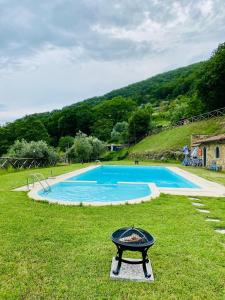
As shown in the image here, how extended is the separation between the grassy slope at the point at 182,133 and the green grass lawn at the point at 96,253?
24.3 m

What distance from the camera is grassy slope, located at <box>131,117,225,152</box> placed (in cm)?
3000

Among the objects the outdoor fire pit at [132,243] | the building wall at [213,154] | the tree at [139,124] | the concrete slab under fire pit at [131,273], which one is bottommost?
the concrete slab under fire pit at [131,273]

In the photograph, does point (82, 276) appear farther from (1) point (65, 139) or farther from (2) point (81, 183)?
(1) point (65, 139)

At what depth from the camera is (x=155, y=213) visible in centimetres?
669

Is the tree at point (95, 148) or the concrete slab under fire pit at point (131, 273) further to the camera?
the tree at point (95, 148)

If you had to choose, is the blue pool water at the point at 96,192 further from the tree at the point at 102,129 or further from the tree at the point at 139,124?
the tree at the point at 102,129

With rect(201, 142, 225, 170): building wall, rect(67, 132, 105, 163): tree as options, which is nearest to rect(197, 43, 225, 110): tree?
rect(201, 142, 225, 170): building wall

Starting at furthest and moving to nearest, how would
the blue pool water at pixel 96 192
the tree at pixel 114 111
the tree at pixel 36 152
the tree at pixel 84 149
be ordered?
1. the tree at pixel 114 111
2. the tree at pixel 84 149
3. the tree at pixel 36 152
4. the blue pool water at pixel 96 192

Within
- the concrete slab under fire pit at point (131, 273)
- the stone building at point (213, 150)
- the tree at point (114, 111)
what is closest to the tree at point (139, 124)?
the stone building at point (213, 150)

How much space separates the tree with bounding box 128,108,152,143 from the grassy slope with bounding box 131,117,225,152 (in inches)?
214

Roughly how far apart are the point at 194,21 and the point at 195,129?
471 inches

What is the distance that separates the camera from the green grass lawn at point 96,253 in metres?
3.16

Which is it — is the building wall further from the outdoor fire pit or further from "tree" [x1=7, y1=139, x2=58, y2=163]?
the outdoor fire pit

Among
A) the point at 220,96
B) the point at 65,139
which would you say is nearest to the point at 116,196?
the point at 220,96
